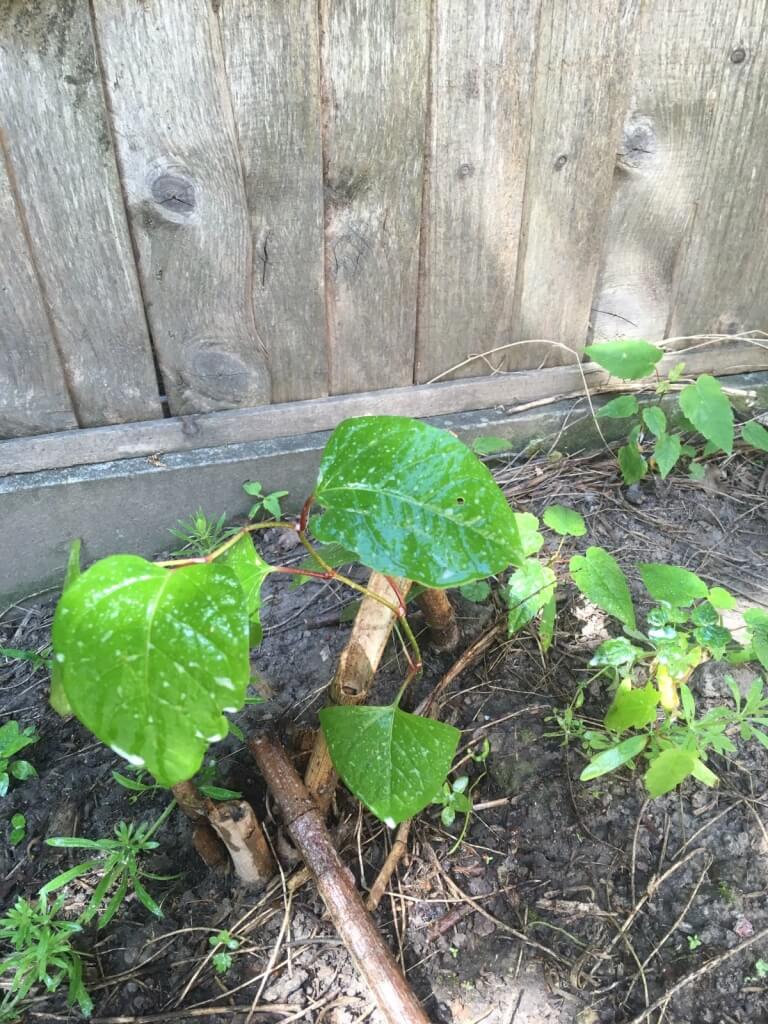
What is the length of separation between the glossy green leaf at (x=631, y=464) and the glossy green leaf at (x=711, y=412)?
0.17 meters

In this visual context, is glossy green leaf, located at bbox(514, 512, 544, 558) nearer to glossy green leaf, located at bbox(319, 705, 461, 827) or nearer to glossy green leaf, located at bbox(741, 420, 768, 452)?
glossy green leaf, located at bbox(319, 705, 461, 827)

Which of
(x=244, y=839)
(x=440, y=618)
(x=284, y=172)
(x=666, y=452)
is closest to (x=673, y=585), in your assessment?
(x=440, y=618)

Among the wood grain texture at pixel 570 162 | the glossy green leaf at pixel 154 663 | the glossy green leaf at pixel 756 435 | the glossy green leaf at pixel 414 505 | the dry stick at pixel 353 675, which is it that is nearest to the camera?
the glossy green leaf at pixel 154 663

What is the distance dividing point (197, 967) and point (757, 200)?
212 cm

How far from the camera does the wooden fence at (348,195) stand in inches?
56.9

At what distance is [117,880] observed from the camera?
1.25 metres

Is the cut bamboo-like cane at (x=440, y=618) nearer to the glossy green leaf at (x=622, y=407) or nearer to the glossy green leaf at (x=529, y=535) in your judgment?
the glossy green leaf at (x=529, y=535)

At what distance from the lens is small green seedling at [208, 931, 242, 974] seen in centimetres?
113

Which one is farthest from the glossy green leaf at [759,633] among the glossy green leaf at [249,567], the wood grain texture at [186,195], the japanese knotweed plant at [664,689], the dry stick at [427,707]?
the wood grain texture at [186,195]

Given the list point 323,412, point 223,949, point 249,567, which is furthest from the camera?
point 323,412

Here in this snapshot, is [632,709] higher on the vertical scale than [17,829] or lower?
higher

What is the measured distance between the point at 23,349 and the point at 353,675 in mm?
1072

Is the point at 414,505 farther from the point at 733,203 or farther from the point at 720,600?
the point at 733,203

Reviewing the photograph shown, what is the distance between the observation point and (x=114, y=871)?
1.21 m
